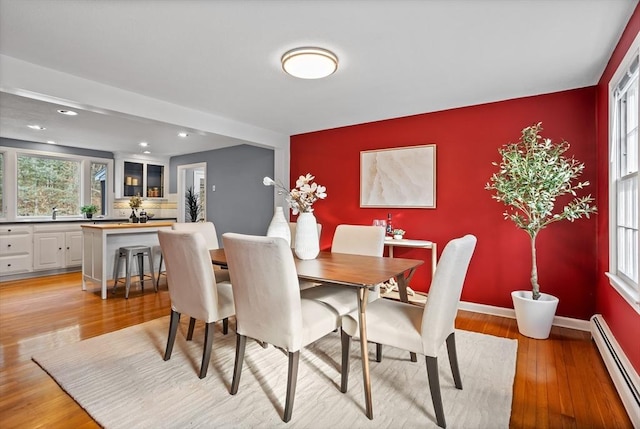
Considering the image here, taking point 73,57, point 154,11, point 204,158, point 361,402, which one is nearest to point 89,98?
point 73,57

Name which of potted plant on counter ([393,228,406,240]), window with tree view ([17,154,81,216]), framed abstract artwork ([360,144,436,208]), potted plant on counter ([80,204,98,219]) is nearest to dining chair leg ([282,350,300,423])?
potted plant on counter ([393,228,406,240])

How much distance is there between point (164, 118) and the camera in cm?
349

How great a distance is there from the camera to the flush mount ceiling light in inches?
91.8

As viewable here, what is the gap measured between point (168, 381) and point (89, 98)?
2448mm

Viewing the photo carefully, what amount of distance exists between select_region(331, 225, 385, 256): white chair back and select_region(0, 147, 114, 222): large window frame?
17.5ft

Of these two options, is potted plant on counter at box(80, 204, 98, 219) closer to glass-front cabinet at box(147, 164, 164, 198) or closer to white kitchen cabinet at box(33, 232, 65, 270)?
white kitchen cabinet at box(33, 232, 65, 270)

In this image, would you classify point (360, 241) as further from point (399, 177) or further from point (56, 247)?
point (56, 247)

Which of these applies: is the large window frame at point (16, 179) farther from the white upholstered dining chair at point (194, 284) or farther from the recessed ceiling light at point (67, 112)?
the white upholstered dining chair at point (194, 284)

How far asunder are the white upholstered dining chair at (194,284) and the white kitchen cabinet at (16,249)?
4.21 meters

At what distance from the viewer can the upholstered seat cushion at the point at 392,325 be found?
173 centimetres

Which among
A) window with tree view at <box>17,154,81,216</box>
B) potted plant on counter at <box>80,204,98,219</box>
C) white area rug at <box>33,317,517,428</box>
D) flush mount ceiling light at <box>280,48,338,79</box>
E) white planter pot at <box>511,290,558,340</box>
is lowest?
white area rug at <box>33,317,517,428</box>

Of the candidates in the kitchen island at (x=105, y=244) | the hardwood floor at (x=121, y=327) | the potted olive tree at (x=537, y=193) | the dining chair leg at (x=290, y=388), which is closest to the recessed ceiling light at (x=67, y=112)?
the kitchen island at (x=105, y=244)

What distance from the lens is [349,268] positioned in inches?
84.6

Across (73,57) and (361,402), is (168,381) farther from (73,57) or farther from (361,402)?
(73,57)
